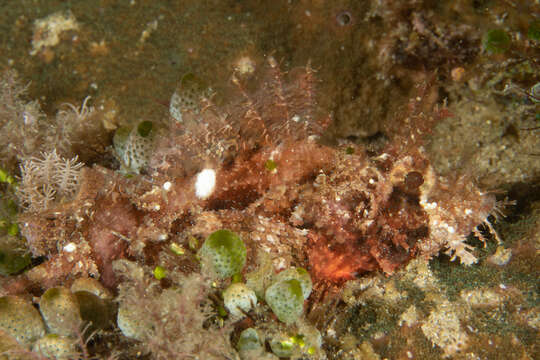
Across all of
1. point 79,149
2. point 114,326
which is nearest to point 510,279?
point 114,326

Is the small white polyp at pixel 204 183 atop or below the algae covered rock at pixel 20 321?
atop

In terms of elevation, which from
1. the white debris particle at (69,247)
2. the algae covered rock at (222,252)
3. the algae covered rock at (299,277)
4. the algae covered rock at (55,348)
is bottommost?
the white debris particle at (69,247)

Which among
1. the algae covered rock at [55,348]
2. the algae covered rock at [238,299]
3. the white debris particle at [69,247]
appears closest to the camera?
the algae covered rock at [55,348]

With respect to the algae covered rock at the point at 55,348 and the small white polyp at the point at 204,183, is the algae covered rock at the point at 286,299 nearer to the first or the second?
the small white polyp at the point at 204,183

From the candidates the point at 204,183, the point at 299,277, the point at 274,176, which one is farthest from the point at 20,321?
the point at 274,176

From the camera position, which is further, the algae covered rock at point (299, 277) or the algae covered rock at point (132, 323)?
the algae covered rock at point (299, 277)

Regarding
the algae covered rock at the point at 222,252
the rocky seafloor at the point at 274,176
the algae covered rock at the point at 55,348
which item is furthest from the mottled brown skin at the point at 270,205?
the algae covered rock at the point at 55,348

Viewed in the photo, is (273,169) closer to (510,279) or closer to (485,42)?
(510,279)
